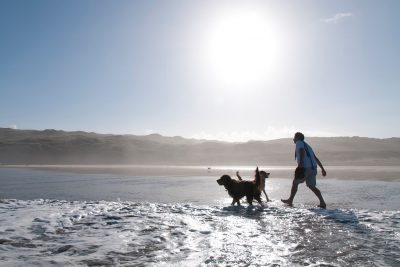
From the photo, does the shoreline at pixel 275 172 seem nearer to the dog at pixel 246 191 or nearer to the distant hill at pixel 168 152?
the dog at pixel 246 191

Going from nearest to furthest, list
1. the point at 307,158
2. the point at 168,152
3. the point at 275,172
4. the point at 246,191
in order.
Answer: the point at 307,158 < the point at 246,191 < the point at 275,172 < the point at 168,152

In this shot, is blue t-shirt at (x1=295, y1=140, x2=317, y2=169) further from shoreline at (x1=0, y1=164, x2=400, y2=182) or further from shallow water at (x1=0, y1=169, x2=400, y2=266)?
shoreline at (x1=0, y1=164, x2=400, y2=182)

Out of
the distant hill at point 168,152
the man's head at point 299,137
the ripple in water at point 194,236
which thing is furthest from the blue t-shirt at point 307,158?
the distant hill at point 168,152

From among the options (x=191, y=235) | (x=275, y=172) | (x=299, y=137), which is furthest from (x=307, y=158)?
(x=275, y=172)

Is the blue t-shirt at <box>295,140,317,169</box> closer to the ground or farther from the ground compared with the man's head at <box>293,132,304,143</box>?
closer to the ground

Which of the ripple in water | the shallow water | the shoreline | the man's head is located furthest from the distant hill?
the ripple in water

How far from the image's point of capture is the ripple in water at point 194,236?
4934 millimetres

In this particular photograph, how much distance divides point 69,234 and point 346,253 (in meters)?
4.47

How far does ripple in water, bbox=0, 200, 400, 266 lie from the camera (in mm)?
4934

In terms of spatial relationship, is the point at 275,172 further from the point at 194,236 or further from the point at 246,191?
the point at 194,236

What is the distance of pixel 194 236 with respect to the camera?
6.26 meters

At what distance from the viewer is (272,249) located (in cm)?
539

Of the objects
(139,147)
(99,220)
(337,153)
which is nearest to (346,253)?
(99,220)

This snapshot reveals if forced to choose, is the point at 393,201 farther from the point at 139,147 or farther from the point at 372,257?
the point at 139,147
